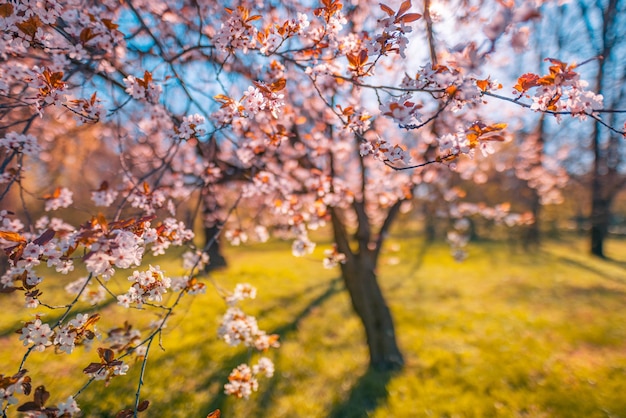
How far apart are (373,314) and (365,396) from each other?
44.4 inches

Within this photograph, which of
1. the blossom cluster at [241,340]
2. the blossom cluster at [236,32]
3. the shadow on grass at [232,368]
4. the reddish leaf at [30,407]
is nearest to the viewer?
the reddish leaf at [30,407]

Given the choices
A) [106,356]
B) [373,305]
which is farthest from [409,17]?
[373,305]

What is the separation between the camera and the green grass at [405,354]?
13.3ft

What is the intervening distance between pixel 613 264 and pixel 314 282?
12.1m

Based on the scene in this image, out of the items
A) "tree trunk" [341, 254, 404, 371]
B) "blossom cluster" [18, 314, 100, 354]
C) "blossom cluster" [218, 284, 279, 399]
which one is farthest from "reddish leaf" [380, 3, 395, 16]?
"tree trunk" [341, 254, 404, 371]

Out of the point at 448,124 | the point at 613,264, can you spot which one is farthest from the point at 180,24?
the point at 613,264

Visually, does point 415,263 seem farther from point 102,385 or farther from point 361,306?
point 102,385

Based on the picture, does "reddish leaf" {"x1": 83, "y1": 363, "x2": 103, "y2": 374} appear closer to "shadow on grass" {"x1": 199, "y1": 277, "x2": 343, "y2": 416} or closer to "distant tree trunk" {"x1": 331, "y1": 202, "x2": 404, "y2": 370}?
"shadow on grass" {"x1": 199, "y1": 277, "x2": 343, "y2": 416}

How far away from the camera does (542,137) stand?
9805 millimetres

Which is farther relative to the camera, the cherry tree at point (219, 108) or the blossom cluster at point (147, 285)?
the blossom cluster at point (147, 285)

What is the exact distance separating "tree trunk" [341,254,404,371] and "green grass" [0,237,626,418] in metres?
0.26

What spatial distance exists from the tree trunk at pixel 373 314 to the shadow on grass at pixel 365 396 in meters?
0.21

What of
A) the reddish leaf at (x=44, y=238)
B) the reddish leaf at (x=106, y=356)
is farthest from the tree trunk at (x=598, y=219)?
the reddish leaf at (x=44, y=238)

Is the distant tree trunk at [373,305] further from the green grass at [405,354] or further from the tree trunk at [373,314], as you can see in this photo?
the green grass at [405,354]
